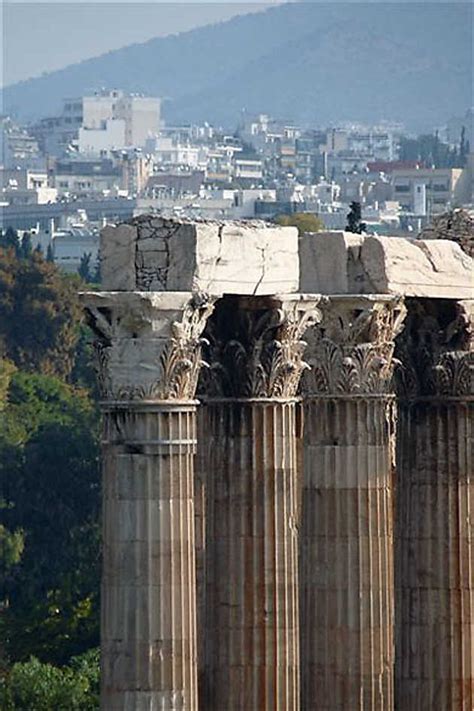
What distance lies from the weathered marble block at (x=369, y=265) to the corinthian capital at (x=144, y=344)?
13.9ft

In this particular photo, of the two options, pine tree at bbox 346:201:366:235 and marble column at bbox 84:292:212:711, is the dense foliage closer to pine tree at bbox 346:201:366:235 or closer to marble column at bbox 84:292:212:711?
pine tree at bbox 346:201:366:235

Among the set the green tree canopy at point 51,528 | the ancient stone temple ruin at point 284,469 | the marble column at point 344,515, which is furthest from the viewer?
the green tree canopy at point 51,528

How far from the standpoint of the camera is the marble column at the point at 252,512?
37812mm

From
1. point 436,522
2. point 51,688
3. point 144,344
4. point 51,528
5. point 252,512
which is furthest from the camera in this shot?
point 51,528

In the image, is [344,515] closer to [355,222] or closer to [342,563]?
[342,563]

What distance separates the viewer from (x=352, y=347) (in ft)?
131

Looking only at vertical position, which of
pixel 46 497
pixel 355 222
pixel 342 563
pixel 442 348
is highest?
pixel 355 222

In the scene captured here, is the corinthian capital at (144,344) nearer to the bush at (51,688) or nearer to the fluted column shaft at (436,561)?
the fluted column shaft at (436,561)

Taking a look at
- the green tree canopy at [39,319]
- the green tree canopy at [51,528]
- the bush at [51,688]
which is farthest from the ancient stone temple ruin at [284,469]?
the green tree canopy at [39,319]

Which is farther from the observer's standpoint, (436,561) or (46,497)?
(46,497)

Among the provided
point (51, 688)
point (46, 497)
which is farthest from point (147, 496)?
point (46, 497)

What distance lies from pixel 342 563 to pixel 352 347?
2.20 metres

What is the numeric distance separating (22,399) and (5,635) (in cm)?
4619

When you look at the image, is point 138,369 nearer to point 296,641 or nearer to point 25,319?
point 296,641
